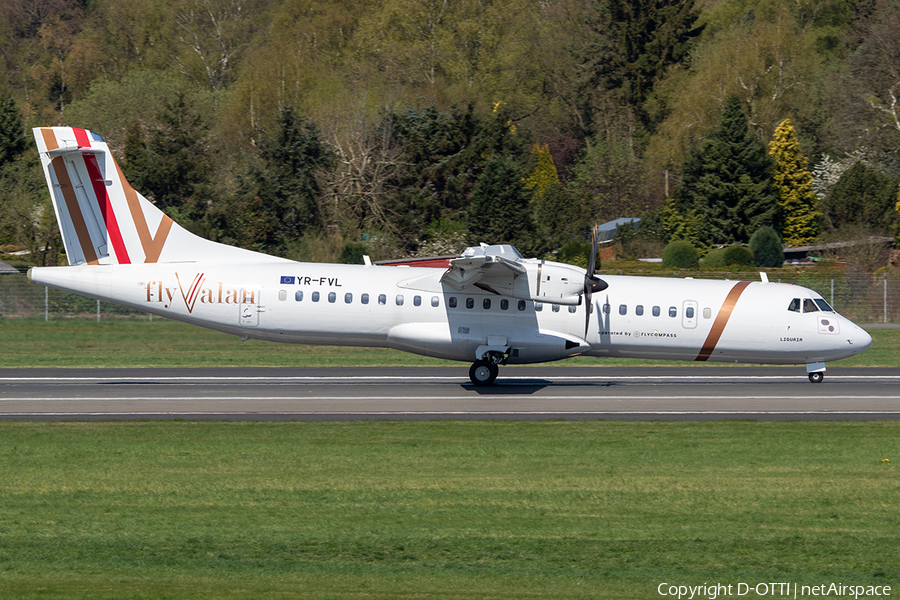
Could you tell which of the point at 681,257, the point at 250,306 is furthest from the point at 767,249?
the point at 250,306

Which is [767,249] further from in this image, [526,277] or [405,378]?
[526,277]

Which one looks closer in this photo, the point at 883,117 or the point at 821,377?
the point at 821,377

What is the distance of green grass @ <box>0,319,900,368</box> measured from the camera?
1275 inches

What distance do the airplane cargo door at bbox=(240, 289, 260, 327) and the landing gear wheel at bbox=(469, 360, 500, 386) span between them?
5.63 meters

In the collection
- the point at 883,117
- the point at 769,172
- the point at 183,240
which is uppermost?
the point at 883,117

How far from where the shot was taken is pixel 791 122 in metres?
68.4

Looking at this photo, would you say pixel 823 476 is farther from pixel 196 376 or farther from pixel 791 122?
pixel 791 122

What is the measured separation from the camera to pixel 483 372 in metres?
24.5

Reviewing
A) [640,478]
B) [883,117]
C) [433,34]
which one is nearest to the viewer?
[640,478]

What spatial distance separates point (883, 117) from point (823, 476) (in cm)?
5801

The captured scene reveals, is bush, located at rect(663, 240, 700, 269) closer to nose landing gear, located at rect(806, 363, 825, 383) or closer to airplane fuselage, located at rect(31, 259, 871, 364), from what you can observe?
nose landing gear, located at rect(806, 363, 825, 383)

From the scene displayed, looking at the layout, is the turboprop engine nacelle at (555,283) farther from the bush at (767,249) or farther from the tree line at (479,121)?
the bush at (767,249)

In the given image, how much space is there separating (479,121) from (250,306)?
40036mm

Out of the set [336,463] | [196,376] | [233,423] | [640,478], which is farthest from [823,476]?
[196,376]
